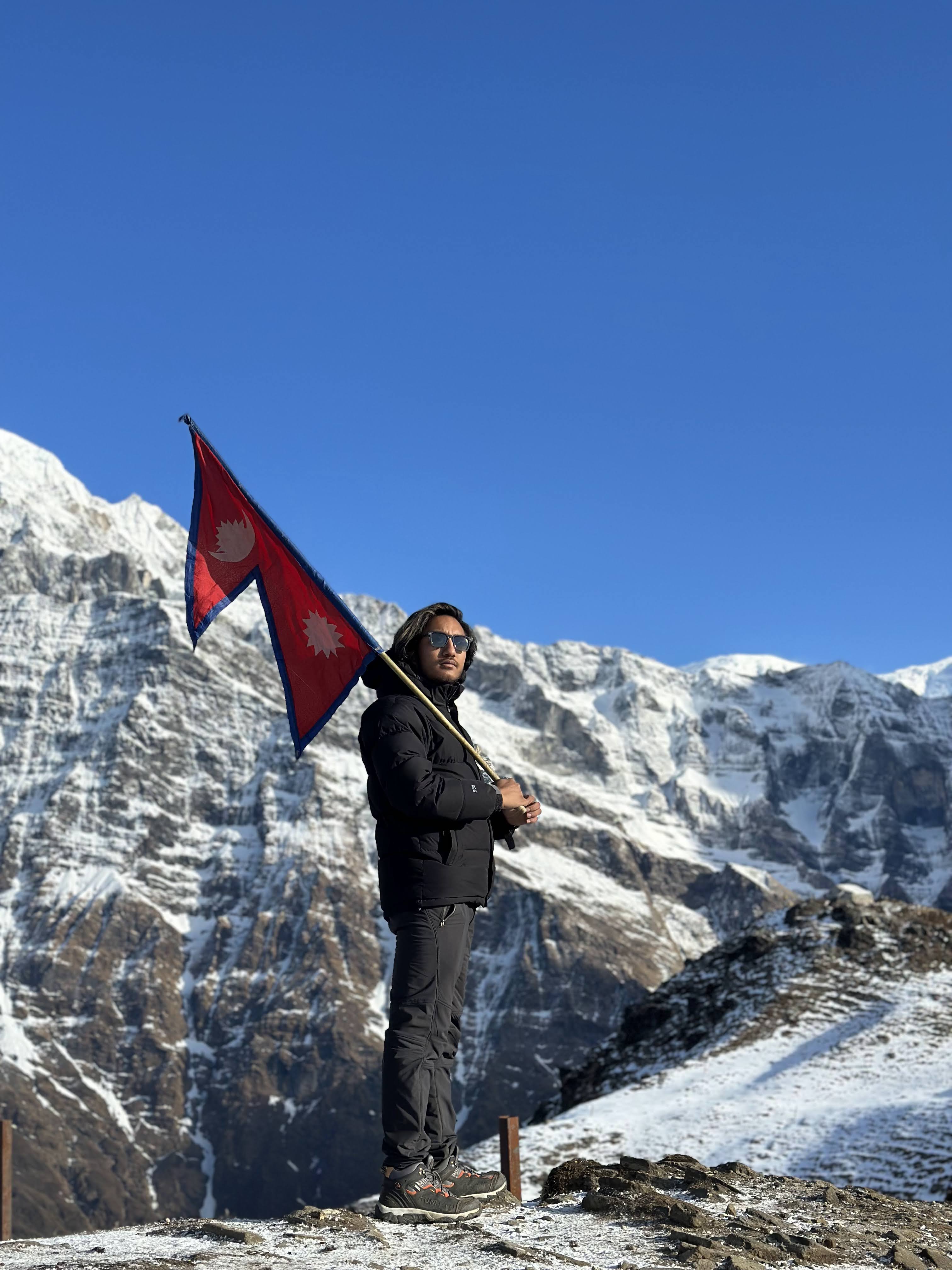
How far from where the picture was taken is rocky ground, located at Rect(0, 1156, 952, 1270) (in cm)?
741

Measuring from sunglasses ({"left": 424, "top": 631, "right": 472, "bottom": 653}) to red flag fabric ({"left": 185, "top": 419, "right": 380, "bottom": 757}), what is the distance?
1.41 ft

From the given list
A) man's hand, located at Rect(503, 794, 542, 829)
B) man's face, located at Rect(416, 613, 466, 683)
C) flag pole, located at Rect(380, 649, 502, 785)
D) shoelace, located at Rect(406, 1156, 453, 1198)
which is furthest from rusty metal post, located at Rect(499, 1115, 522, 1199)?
man's face, located at Rect(416, 613, 466, 683)

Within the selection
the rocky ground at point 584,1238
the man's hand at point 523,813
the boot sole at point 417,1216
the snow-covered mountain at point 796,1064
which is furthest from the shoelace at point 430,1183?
the snow-covered mountain at point 796,1064

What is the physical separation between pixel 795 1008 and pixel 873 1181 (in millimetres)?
12882

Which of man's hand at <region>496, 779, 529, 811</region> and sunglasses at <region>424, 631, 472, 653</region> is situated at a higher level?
sunglasses at <region>424, 631, 472, 653</region>

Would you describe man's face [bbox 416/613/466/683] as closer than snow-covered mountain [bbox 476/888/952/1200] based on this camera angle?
Yes

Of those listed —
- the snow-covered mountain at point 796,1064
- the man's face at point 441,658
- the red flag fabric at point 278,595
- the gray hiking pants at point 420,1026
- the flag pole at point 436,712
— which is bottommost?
the snow-covered mountain at point 796,1064

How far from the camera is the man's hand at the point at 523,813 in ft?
29.0

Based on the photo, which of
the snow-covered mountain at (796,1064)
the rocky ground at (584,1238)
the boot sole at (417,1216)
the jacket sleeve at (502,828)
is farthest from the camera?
the snow-covered mountain at (796,1064)

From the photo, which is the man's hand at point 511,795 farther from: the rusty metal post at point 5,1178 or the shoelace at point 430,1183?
the rusty metal post at point 5,1178

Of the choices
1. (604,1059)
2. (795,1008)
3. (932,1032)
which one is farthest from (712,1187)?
(604,1059)

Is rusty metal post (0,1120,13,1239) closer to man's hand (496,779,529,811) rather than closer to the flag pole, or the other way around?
the flag pole

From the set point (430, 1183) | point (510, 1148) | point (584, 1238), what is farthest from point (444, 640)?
point (510, 1148)

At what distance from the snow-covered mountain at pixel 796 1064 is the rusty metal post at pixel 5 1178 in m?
14.8
